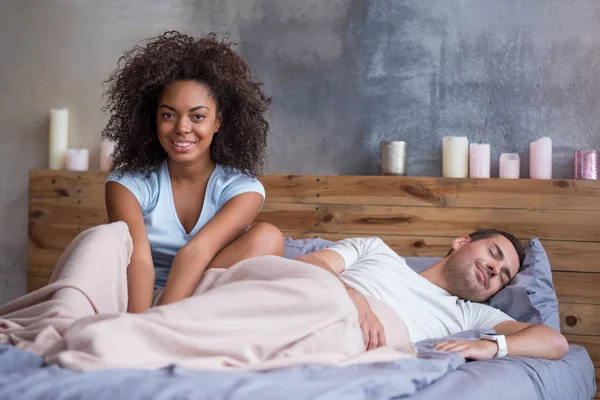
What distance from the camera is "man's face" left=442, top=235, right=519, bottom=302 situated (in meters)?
2.36

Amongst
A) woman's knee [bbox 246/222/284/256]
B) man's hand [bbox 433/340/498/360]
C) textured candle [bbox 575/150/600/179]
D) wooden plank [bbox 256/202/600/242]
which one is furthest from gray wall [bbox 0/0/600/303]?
man's hand [bbox 433/340/498/360]

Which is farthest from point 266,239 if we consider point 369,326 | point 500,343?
point 500,343

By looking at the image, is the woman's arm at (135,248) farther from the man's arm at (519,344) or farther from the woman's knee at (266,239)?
the man's arm at (519,344)

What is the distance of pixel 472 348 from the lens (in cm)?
196

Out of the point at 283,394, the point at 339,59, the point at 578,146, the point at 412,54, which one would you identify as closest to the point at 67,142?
the point at 339,59

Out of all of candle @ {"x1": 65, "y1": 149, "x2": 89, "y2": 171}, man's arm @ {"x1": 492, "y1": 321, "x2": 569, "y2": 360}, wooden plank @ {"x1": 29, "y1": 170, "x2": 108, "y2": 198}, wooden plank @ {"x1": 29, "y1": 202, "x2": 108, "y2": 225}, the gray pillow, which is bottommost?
man's arm @ {"x1": 492, "y1": 321, "x2": 569, "y2": 360}

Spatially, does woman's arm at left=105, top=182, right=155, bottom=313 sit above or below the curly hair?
below

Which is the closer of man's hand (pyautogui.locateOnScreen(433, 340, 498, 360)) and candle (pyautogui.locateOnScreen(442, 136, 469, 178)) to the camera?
man's hand (pyautogui.locateOnScreen(433, 340, 498, 360))

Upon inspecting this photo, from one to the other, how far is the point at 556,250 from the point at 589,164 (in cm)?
34

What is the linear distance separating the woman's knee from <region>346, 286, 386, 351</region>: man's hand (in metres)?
0.33

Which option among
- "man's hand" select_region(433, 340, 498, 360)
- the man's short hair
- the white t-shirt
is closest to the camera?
"man's hand" select_region(433, 340, 498, 360)

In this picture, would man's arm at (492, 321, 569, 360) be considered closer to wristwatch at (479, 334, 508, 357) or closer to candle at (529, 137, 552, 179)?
wristwatch at (479, 334, 508, 357)

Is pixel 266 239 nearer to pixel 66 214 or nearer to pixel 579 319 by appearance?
pixel 579 319

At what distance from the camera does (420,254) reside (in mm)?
3045
